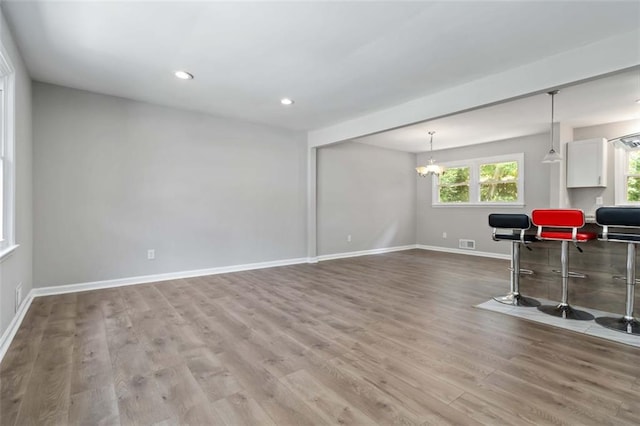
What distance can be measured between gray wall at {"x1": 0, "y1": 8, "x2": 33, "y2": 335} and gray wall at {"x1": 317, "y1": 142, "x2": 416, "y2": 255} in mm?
A: 4325

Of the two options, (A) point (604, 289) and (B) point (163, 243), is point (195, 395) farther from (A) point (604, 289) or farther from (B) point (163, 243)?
(A) point (604, 289)

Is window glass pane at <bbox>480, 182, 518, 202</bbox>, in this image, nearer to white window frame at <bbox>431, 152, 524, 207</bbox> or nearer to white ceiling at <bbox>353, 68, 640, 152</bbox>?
white window frame at <bbox>431, 152, 524, 207</bbox>

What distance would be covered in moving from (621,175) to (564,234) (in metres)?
3.33

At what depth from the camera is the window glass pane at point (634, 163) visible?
189 inches

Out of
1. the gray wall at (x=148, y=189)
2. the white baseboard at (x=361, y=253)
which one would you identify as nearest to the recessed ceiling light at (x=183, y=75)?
the gray wall at (x=148, y=189)

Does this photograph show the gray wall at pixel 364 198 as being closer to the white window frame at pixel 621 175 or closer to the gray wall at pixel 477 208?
the gray wall at pixel 477 208

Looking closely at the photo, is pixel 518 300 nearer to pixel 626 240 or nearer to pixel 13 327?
pixel 626 240

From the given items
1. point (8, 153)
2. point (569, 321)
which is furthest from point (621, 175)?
point (8, 153)

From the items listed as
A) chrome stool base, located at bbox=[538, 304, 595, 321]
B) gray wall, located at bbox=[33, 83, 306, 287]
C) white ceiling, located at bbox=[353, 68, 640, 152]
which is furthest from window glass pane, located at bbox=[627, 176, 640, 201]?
gray wall, located at bbox=[33, 83, 306, 287]

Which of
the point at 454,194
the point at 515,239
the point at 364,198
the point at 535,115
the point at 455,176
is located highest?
the point at 535,115

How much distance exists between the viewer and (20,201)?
9.55 feet

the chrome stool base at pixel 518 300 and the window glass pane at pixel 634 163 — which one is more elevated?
the window glass pane at pixel 634 163

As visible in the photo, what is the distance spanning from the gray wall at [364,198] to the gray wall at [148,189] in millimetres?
955

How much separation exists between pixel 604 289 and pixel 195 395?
3836 mm
